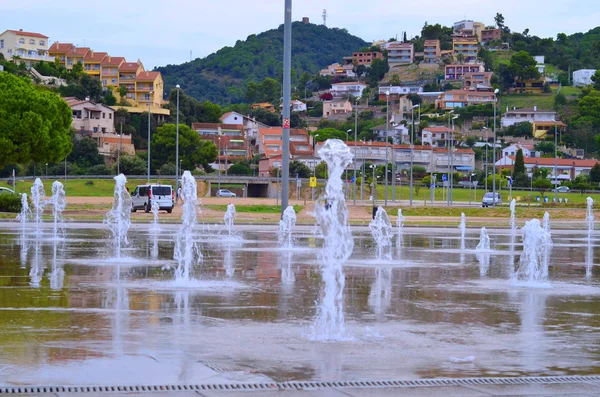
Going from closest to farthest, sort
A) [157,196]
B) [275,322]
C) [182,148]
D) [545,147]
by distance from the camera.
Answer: [275,322] → [157,196] → [182,148] → [545,147]

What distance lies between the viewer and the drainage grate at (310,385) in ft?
26.1

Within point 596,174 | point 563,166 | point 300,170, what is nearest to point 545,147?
point 563,166

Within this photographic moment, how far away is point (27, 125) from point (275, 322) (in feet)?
155

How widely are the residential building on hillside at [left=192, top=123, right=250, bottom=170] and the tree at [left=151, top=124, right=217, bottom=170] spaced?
60.1 feet

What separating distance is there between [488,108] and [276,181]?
96.0 metres

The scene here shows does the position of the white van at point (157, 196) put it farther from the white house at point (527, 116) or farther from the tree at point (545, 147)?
the white house at point (527, 116)

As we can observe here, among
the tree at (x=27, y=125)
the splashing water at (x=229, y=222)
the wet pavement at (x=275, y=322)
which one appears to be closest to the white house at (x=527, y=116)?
the tree at (x=27, y=125)

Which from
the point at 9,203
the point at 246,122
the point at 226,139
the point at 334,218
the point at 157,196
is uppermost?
the point at 246,122

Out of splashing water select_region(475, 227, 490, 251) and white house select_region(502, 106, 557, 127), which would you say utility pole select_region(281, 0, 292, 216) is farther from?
white house select_region(502, 106, 557, 127)

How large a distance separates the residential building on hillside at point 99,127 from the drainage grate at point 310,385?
376 feet

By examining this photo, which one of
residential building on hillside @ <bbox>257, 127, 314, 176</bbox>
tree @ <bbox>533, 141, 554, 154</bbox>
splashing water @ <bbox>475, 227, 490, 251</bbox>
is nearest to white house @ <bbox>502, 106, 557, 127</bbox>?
tree @ <bbox>533, 141, 554, 154</bbox>

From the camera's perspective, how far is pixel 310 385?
843cm

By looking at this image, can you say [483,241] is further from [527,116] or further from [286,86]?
[527,116]

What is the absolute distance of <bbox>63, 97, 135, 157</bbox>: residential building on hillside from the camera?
12300 centimetres
